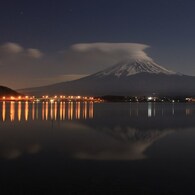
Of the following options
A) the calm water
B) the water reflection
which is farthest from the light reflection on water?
the calm water

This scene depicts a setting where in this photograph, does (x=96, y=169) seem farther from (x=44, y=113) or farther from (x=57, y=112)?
(x=57, y=112)

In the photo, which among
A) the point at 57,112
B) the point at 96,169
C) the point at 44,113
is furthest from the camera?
the point at 57,112

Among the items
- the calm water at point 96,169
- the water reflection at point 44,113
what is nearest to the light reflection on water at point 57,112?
the water reflection at point 44,113

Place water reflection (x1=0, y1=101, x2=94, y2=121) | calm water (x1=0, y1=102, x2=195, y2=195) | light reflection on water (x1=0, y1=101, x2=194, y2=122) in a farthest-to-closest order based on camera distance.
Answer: light reflection on water (x1=0, y1=101, x2=194, y2=122), water reflection (x1=0, y1=101, x2=94, y2=121), calm water (x1=0, y1=102, x2=195, y2=195)

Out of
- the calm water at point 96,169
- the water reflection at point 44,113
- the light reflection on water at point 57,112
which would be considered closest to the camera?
the calm water at point 96,169

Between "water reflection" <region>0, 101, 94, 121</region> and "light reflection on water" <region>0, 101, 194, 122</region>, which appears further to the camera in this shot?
"light reflection on water" <region>0, 101, 194, 122</region>

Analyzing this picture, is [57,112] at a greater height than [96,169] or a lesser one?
greater

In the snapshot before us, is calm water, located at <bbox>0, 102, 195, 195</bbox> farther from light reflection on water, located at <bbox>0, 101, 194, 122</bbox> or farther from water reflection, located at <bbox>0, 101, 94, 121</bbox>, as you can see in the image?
water reflection, located at <bbox>0, 101, 94, 121</bbox>

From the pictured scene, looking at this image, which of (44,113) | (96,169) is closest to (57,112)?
(44,113)

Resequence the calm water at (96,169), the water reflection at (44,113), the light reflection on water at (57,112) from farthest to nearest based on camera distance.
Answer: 1. the light reflection on water at (57,112)
2. the water reflection at (44,113)
3. the calm water at (96,169)

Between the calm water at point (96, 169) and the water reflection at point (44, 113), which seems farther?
the water reflection at point (44, 113)

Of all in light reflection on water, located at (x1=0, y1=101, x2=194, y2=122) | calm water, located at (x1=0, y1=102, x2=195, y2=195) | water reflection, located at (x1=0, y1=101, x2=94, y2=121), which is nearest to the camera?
calm water, located at (x1=0, y1=102, x2=195, y2=195)

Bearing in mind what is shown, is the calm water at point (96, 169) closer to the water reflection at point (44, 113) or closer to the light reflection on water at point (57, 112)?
the light reflection on water at point (57, 112)

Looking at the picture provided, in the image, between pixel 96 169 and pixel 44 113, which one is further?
pixel 44 113
